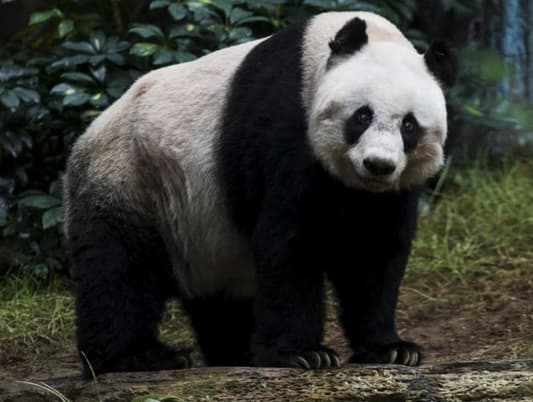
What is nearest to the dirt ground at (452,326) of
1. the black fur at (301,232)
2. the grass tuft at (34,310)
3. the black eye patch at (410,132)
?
the grass tuft at (34,310)

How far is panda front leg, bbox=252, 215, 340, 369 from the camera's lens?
4414 millimetres

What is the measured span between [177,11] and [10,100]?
4.08ft

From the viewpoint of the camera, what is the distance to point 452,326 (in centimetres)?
644

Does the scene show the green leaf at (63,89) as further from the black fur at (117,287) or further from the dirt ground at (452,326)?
the black fur at (117,287)

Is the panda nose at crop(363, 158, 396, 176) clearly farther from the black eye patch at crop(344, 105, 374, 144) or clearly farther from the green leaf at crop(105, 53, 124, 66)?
the green leaf at crop(105, 53, 124, 66)

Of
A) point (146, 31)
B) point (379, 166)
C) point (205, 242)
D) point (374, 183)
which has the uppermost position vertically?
point (379, 166)

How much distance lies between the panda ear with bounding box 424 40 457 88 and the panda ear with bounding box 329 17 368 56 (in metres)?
0.30

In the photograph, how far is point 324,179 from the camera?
441 centimetres

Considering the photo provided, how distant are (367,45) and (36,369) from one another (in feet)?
9.30

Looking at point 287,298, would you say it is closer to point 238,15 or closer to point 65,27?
point 238,15

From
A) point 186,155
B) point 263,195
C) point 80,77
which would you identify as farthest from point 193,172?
point 80,77

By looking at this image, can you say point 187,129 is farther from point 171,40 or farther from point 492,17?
point 492,17

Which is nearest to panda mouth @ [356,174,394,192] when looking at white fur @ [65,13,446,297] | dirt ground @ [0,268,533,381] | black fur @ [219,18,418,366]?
black fur @ [219,18,418,366]

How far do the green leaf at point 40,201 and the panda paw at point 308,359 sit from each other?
9.70ft
